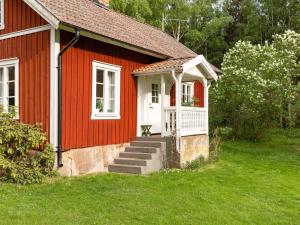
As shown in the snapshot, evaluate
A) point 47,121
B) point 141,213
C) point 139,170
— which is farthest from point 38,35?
point 141,213

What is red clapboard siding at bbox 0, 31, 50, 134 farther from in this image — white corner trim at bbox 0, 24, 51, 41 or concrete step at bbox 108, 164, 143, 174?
concrete step at bbox 108, 164, 143, 174

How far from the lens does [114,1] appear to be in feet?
103

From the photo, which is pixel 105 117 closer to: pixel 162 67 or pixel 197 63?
pixel 162 67

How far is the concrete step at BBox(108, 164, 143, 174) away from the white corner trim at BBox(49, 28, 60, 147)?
7.34ft

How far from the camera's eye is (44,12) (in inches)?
383

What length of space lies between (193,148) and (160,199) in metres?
5.23

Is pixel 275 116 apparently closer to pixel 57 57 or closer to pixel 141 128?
pixel 141 128

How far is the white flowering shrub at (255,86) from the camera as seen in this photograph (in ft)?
67.5

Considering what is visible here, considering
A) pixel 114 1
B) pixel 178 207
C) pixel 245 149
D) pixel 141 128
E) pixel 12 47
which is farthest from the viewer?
pixel 114 1

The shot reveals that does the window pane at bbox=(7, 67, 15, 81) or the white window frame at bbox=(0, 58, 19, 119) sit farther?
the window pane at bbox=(7, 67, 15, 81)

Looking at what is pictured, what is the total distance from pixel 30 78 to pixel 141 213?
5.35 m

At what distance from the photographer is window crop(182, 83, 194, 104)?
16.6m

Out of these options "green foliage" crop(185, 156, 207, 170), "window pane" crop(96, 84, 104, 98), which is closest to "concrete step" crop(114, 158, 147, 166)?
"green foliage" crop(185, 156, 207, 170)

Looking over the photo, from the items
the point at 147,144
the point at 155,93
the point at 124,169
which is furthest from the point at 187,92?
the point at 124,169
